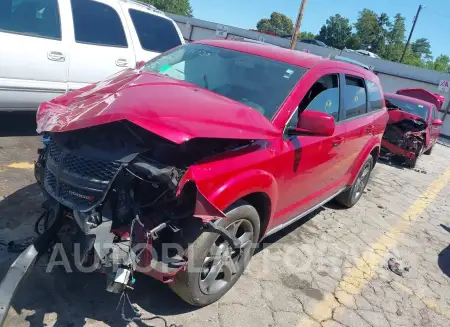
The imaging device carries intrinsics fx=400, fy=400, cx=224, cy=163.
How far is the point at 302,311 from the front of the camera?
326cm

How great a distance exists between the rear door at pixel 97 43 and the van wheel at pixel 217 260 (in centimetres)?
370

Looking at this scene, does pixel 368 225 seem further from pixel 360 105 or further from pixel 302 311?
pixel 302 311

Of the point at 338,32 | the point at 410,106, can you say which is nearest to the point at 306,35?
the point at 338,32

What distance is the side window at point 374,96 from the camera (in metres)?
5.02

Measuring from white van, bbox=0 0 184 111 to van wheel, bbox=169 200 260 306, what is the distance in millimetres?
3527

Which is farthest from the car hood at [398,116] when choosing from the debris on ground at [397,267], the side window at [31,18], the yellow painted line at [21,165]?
the yellow painted line at [21,165]

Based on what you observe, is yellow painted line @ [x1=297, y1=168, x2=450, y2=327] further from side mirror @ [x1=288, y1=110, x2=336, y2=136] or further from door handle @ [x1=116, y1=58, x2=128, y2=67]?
door handle @ [x1=116, y1=58, x2=128, y2=67]

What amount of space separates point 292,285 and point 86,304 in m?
1.75

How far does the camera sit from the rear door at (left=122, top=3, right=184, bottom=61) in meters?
6.28

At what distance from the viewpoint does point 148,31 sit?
6.58 meters

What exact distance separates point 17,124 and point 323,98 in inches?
181

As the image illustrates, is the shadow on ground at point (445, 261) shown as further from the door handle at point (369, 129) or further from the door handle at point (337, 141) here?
the door handle at point (337, 141)

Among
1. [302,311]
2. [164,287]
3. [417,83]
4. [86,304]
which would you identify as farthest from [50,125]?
[417,83]

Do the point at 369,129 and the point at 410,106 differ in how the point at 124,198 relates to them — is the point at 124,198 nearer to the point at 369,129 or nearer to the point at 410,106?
the point at 369,129
